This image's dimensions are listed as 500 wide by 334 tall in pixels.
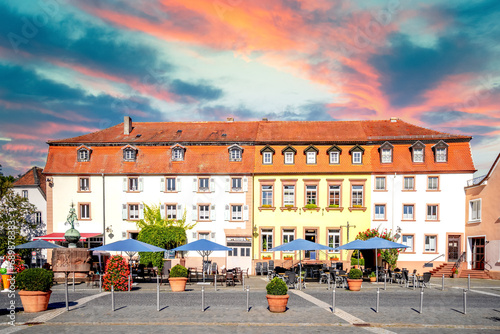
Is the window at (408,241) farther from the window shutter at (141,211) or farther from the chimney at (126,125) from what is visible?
the chimney at (126,125)

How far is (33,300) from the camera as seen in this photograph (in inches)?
651

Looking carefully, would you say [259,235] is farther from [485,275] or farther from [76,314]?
[76,314]

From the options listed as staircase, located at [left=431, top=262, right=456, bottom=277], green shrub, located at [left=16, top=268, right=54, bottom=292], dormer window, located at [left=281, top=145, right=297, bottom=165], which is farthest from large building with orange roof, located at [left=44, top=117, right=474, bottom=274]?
green shrub, located at [left=16, top=268, right=54, bottom=292]

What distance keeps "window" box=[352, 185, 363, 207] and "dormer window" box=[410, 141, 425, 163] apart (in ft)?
16.1

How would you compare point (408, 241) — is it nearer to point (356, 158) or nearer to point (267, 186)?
point (356, 158)

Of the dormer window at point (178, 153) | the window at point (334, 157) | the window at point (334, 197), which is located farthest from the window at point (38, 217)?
the window at point (334, 157)

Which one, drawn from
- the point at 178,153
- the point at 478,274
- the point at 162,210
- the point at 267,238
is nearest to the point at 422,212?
the point at 478,274

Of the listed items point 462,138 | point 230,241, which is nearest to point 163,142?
point 230,241

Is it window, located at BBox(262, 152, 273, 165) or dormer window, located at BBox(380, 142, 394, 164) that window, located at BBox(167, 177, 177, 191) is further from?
dormer window, located at BBox(380, 142, 394, 164)

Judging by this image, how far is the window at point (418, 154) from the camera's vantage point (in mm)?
35750

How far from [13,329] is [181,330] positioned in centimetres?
521

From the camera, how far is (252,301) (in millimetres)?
19547

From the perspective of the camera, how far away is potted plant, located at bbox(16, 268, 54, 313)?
53.5ft

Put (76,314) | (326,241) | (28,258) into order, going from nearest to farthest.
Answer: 1. (76,314)
2. (326,241)
3. (28,258)
